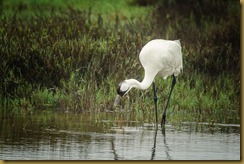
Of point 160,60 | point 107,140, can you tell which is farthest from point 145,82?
point 107,140

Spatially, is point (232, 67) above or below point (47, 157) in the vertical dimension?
above

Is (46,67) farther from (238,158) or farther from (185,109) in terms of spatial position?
(238,158)

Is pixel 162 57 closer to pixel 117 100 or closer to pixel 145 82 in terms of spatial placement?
pixel 145 82

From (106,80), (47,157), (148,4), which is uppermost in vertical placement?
(148,4)

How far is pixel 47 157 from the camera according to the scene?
6.55 meters

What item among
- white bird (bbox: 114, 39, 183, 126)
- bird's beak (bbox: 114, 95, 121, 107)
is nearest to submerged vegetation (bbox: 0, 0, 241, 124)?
white bird (bbox: 114, 39, 183, 126)

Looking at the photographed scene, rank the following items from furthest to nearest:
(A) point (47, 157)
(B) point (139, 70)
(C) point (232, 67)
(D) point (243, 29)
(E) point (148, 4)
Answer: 1. (E) point (148, 4)
2. (B) point (139, 70)
3. (C) point (232, 67)
4. (D) point (243, 29)
5. (A) point (47, 157)

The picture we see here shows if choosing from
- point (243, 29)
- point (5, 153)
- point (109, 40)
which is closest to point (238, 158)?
point (243, 29)

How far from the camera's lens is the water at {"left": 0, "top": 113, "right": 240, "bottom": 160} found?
6.58m

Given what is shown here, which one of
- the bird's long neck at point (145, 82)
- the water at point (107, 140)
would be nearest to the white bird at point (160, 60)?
the bird's long neck at point (145, 82)

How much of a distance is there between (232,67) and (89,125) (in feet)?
4.50

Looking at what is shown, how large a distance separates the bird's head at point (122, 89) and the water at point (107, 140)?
24cm

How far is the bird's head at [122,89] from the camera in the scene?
24.2 feet

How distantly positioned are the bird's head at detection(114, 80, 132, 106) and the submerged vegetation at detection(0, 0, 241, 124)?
511 millimetres
